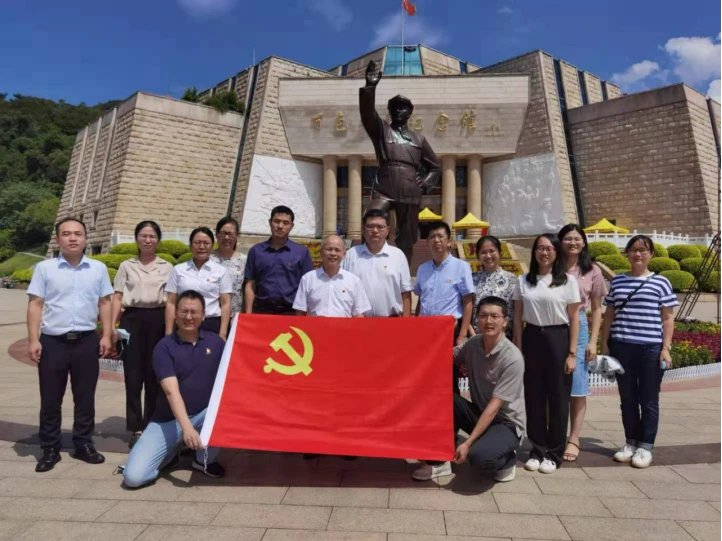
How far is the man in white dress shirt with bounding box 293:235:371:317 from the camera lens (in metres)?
3.68

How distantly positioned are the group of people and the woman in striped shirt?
1cm

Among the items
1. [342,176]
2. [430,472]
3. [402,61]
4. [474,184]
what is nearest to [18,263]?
[342,176]

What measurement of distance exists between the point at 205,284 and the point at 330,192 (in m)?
23.9

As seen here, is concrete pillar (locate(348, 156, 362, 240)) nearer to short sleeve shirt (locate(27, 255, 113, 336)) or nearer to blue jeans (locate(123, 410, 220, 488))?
short sleeve shirt (locate(27, 255, 113, 336))

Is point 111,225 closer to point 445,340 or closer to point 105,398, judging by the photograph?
point 105,398

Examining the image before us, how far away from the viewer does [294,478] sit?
3338mm

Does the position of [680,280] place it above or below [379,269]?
above

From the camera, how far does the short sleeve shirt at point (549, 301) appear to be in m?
3.58

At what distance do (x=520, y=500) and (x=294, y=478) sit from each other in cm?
138

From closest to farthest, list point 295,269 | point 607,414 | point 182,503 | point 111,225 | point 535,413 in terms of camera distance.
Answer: point 182,503, point 535,413, point 295,269, point 607,414, point 111,225

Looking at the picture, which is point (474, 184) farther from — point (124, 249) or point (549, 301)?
point (549, 301)

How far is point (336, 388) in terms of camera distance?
3434mm

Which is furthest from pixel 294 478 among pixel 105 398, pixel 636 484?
pixel 105 398

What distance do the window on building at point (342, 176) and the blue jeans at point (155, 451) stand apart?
2602cm
